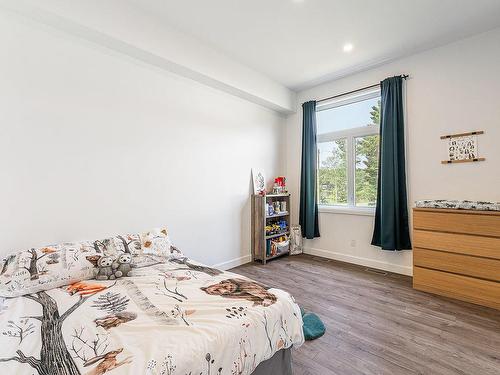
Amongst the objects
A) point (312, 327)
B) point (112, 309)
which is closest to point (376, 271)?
point (312, 327)

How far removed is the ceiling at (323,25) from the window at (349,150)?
0.65 meters

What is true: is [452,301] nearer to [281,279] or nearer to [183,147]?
[281,279]

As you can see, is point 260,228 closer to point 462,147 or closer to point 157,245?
point 157,245

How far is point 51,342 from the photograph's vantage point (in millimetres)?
1067

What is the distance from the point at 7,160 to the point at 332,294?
10.5 ft

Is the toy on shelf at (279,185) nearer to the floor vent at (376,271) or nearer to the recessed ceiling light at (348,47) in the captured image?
the floor vent at (376,271)

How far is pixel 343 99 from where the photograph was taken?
12.5 ft

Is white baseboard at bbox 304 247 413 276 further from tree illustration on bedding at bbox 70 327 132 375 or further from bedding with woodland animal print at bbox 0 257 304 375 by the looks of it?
tree illustration on bedding at bbox 70 327 132 375

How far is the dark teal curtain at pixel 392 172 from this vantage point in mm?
3158

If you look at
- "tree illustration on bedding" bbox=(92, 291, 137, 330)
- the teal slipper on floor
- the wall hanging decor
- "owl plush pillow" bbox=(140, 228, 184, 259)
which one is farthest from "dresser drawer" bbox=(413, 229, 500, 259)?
"tree illustration on bedding" bbox=(92, 291, 137, 330)

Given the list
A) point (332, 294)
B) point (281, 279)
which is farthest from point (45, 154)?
point (332, 294)

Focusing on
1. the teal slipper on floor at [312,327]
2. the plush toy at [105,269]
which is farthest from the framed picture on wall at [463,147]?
the plush toy at [105,269]

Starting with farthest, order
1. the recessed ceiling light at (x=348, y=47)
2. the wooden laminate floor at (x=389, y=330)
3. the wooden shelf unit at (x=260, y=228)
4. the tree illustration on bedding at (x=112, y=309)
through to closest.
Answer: the wooden shelf unit at (x=260, y=228) → the recessed ceiling light at (x=348, y=47) → the wooden laminate floor at (x=389, y=330) → the tree illustration on bedding at (x=112, y=309)

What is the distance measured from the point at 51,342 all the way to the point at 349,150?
392cm
